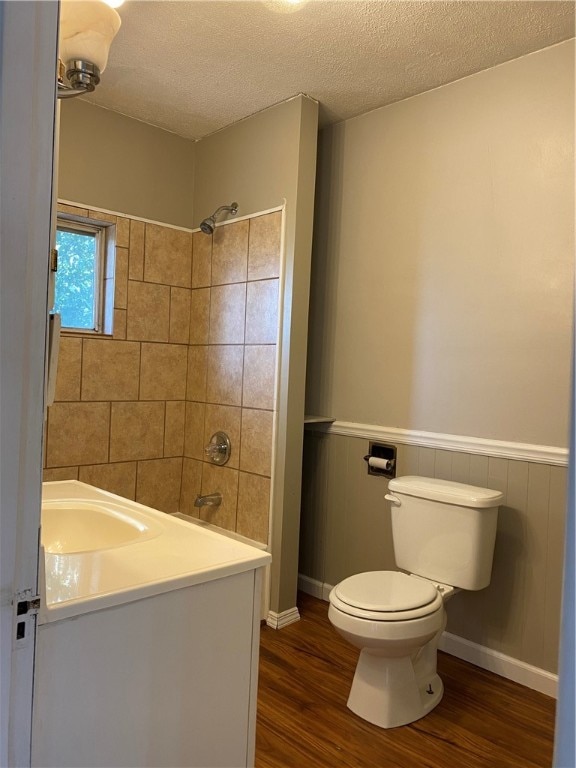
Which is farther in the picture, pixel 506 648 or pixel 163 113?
pixel 163 113

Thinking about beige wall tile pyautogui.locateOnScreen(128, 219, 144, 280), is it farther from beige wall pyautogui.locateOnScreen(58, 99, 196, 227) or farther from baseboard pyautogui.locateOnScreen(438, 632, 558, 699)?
baseboard pyautogui.locateOnScreen(438, 632, 558, 699)

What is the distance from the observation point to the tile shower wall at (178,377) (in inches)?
112

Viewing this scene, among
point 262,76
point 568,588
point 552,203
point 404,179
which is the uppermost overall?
point 262,76

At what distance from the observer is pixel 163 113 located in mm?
2975

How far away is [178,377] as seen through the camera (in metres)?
3.32

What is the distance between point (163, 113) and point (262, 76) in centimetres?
69

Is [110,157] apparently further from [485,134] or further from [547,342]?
[547,342]

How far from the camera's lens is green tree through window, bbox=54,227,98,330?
116 inches

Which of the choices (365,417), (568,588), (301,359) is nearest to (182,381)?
(301,359)

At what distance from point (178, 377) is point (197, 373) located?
4.7 inches

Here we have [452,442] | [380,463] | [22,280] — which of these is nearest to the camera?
[22,280]

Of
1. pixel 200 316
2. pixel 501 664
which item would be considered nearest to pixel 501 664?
pixel 501 664

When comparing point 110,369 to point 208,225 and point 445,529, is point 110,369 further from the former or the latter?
point 445,529

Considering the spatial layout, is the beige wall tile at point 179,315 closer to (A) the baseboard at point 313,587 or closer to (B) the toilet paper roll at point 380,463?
(B) the toilet paper roll at point 380,463
